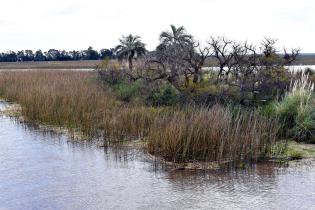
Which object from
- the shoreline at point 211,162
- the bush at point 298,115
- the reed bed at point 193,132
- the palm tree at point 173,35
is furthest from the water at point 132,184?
the palm tree at point 173,35

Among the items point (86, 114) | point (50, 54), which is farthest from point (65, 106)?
point (50, 54)

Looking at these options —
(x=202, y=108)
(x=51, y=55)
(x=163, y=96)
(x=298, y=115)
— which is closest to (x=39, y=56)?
(x=51, y=55)

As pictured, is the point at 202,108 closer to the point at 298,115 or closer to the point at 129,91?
the point at 298,115

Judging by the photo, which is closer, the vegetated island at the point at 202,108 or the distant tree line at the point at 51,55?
the vegetated island at the point at 202,108

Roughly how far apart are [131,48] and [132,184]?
73.3 feet

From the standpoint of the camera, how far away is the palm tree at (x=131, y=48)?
96.0 feet

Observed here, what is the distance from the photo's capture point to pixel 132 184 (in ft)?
24.5

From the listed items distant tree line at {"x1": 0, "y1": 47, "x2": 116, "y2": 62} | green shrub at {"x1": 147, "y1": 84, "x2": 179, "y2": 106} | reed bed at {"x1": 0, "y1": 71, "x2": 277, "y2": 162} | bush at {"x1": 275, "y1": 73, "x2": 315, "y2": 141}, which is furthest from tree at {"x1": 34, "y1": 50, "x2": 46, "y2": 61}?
bush at {"x1": 275, "y1": 73, "x2": 315, "y2": 141}

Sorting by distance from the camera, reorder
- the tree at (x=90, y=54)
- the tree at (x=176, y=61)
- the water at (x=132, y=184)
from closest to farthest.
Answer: the water at (x=132, y=184) < the tree at (x=176, y=61) < the tree at (x=90, y=54)

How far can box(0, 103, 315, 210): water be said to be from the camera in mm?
6531

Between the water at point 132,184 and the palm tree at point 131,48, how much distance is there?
1977cm

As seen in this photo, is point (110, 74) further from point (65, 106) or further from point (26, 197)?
point (26, 197)

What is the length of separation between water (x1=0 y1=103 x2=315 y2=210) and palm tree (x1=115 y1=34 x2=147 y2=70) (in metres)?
19.8

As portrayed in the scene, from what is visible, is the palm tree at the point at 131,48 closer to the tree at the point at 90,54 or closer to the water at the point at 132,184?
the water at the point at 132,184
